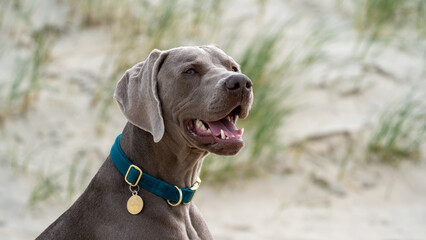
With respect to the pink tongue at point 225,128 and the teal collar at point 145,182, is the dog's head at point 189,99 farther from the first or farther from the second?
the teal collar at point 145,182

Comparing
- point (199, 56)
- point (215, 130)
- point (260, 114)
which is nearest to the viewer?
point (215, 130)

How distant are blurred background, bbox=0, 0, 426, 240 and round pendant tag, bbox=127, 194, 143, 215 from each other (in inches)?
83.3

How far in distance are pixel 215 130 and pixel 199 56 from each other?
0.38 meters

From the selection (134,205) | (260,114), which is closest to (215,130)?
(134,205)

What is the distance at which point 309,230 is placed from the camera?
5117 millimetres

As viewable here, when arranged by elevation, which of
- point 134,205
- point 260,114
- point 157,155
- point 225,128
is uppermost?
point 260,114

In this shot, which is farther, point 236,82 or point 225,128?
point 225,128

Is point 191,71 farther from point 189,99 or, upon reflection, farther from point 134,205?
point 134,205

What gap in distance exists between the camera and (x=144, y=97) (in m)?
2.87

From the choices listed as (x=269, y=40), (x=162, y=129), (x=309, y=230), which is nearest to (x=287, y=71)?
(x=269, y=40)

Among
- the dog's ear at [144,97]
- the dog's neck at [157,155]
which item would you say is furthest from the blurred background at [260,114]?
the dog's ear at [144,97]

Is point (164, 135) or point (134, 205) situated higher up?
point (164, 135)

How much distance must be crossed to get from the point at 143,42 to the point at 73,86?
2.83 ft

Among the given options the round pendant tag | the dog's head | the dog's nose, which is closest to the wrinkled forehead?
the dog's head
